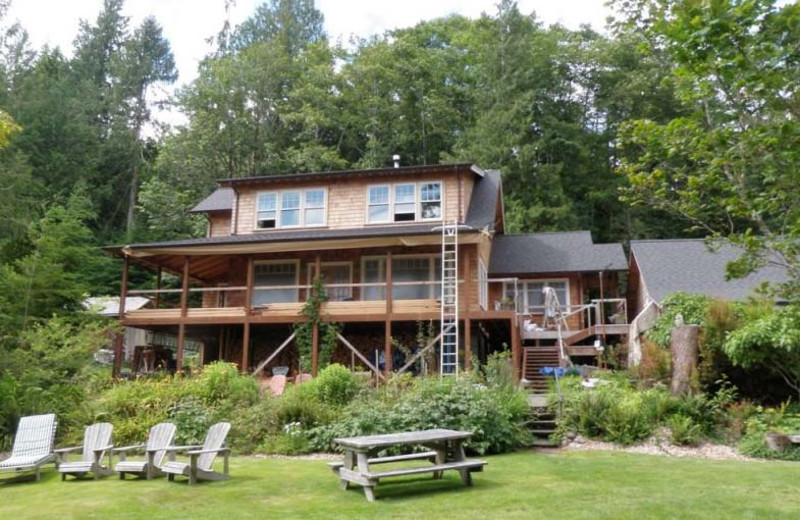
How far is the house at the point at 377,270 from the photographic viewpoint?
65.9ft

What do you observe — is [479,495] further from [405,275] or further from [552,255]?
[552,255]

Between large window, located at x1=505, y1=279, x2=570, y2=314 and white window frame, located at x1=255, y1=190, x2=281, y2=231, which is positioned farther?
large window, located at x1=505, y1=279, x2=570, y2=314

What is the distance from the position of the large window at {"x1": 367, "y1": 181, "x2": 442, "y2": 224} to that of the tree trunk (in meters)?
10.3

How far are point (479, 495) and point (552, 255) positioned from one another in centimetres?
1780

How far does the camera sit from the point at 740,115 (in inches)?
257

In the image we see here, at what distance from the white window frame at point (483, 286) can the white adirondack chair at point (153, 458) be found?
1228 centimetres

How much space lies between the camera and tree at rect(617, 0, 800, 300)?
5.76 meters

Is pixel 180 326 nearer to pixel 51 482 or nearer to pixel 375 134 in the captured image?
pixel 51 482

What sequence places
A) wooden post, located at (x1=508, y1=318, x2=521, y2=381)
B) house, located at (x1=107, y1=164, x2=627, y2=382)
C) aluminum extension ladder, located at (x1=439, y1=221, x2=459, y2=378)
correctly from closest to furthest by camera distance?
wooden post, located at (x1=508, y1=318, x2=521, y2=381), aluminum extension ladder, located at (x1=439, y1=221, x2=459, y2=378), house, located at (x1=107, y1=164, x2=627, y2=382)

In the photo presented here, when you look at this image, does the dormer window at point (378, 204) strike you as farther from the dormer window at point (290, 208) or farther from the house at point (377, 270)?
the dormer window at point (290, 208)

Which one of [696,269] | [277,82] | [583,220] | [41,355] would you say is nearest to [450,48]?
[277,82]

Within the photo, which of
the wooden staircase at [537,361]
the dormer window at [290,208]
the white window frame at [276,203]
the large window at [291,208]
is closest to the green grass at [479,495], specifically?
the wooden staircase at [537,361]

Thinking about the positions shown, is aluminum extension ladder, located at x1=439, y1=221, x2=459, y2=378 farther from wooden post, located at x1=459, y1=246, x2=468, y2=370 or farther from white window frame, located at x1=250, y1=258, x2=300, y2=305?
white window frame, located at x1=250, y1=258, x2=300, y2=305

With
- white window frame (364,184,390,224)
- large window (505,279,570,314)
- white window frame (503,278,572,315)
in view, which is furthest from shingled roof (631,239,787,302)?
white window frame (364,184,390,224)
